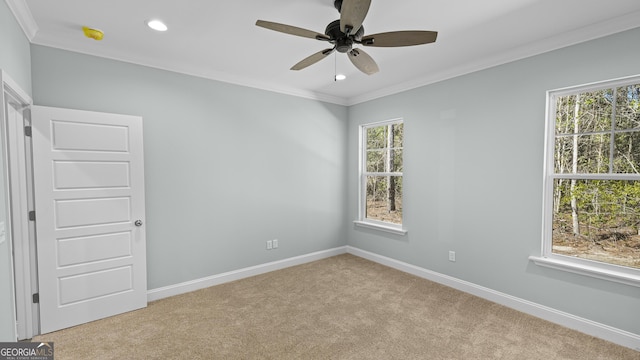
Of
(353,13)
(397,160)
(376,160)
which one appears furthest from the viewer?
(376,160)

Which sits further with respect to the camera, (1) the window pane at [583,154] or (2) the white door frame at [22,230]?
(1) the window pane at [583,154]

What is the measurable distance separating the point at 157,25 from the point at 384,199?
3495 millimetres

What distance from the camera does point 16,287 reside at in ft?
7.70

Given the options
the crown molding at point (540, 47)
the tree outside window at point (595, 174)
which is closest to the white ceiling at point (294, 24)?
the crown molding at point (540, 47)

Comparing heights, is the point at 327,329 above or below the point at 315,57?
below

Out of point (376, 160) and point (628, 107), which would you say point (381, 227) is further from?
point (628, 107)

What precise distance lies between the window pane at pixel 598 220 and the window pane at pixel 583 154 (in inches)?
4.3

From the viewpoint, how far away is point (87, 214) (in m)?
2.67

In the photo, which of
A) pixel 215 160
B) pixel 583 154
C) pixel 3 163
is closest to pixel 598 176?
pixel 583 154

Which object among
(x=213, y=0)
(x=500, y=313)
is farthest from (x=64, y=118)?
(x=500, y=313)

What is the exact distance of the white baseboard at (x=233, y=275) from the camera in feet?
10.4

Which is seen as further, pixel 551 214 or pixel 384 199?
pixel 384 199

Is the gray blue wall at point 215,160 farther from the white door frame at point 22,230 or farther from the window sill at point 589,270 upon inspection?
the window sill at point 589,270

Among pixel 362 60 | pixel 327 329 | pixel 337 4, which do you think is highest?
pixel 337 4
